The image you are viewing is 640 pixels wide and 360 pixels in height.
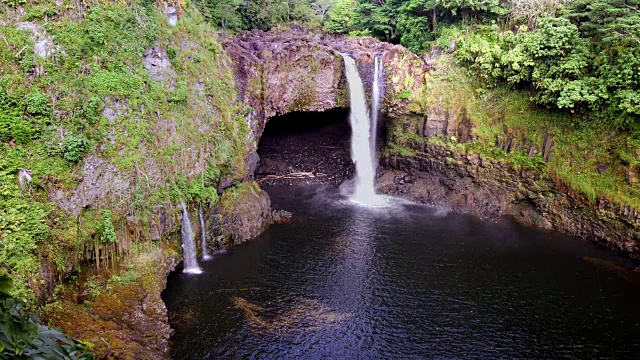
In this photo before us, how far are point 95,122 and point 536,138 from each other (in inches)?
872

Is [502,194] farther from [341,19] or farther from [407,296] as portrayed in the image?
[341,19]

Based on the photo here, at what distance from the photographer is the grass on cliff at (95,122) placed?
513 inches

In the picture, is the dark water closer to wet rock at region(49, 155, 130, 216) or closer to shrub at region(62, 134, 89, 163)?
wet rock at region(49, 155, 130, 216)

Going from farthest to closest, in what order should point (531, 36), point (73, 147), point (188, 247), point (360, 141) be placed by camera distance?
point (360, 141)
point (531, 36)
point (188, 247)
point (73, 147)

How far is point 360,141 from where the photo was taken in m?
30.1

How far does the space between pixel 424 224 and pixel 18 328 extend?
2220 centimetres

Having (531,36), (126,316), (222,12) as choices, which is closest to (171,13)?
(222,12)

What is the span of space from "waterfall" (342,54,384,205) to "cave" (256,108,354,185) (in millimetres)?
725

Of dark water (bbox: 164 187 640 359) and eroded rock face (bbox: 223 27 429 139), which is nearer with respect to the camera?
dark water (bbox: 164 187 640 359)

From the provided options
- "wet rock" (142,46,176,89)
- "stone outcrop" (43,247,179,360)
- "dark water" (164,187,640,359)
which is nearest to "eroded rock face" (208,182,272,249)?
"dark water" (164,187,640,359)

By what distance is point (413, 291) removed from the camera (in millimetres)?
17422

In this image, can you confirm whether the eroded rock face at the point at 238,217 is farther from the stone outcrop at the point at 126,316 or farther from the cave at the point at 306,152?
the cave at the point at 306,152

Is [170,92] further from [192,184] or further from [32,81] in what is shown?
[32,81]

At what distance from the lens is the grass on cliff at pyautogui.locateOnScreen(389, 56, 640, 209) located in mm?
21578
